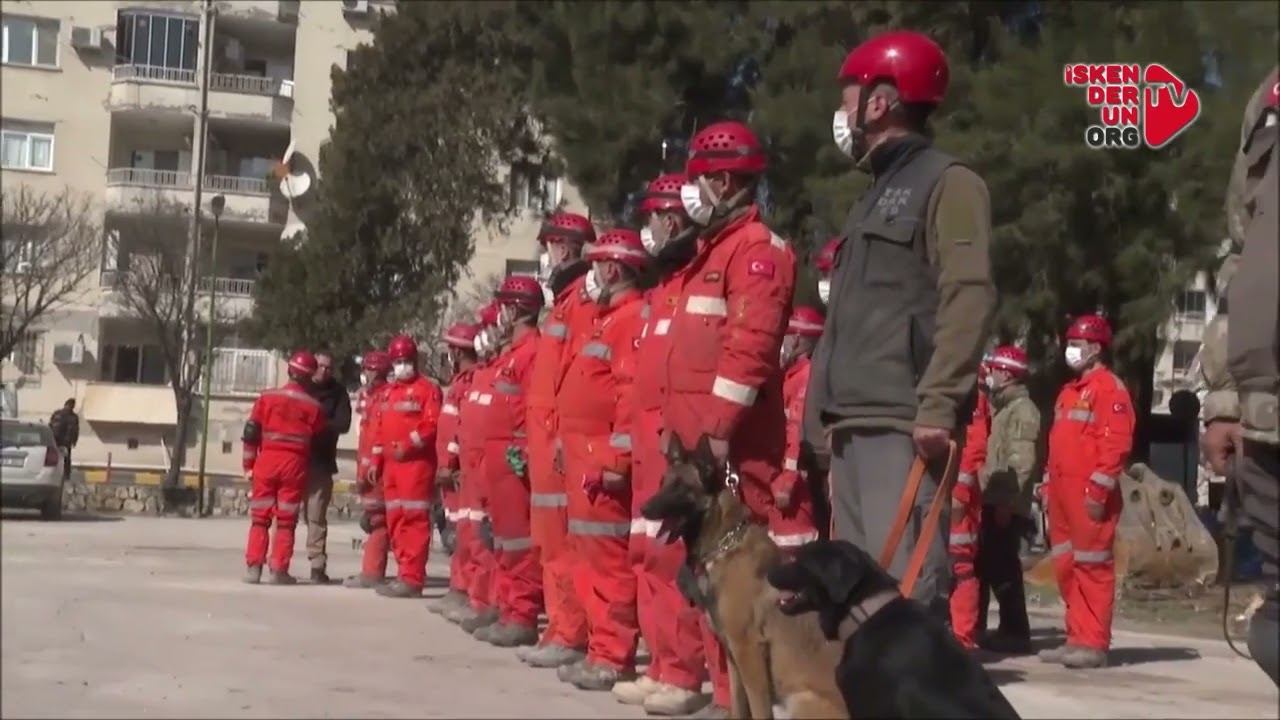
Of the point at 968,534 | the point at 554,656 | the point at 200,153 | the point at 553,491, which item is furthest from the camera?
the point at 200,153

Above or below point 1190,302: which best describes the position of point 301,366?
below

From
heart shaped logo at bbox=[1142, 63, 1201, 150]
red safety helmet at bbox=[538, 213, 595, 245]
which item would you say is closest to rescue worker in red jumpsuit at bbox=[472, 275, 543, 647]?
red safety helmet at bbox=[538, 213, 595, 245]

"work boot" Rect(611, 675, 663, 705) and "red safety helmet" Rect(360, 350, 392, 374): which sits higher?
"red safety helmet" Rect(360, 350, 392, 374)

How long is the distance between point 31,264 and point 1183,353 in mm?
19274

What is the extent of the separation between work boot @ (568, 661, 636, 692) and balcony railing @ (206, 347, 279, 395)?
92.9ft

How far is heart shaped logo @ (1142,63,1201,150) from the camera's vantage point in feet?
58.6

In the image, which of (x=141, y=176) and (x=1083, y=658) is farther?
(x=141, y=176)

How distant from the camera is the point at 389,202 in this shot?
34.2 meters

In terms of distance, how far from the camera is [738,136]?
834cm

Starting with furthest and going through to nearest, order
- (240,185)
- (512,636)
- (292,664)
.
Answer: (240,185) → (512,636) → (292,664)

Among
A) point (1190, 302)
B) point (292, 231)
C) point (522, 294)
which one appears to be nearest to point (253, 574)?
point (522, 294)

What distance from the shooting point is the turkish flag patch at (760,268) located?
26.2ft

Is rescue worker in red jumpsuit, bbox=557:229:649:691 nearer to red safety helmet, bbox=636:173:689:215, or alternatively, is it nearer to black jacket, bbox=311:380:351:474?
red safety helmet, bbox=636:173:689:215

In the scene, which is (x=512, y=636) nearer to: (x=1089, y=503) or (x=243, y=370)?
(x=1089, y=503)
